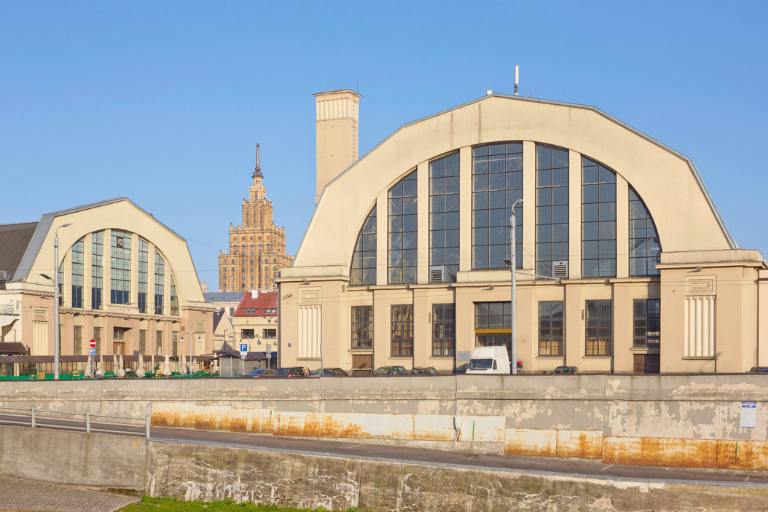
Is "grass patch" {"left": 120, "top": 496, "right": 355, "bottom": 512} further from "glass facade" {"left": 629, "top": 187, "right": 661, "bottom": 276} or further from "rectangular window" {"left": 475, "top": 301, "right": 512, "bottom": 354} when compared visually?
"glass facade" {"left": 629, "top": 187, "right": 661, "bottom": 276}

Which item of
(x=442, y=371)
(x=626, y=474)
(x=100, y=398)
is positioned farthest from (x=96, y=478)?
(x=442, y=371)

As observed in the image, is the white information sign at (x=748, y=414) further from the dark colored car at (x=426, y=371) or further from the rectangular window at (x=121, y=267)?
the rectangular window at (x=121, y=267)

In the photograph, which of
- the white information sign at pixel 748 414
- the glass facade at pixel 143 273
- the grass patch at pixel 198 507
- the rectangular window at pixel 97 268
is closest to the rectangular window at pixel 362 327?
the rectangular window at pixel 97 268

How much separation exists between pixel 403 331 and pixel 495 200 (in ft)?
35.1

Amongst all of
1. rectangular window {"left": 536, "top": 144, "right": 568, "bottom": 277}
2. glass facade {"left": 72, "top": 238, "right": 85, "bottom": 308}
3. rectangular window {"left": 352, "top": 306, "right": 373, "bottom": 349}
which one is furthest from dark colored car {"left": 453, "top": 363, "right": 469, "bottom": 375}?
glass facade {"left": 72, "top": 238, "right": 85, "bottom": 308}

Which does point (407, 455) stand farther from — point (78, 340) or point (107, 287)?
point (107, 287)

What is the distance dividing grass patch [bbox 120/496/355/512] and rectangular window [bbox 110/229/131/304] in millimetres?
57036

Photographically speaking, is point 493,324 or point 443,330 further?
point 443,330

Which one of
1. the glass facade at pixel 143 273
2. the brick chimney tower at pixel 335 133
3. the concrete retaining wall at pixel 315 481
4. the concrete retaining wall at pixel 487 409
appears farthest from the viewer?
the glass facade at pixel 143 273

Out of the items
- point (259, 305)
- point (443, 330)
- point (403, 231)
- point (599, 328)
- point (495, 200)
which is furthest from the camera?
point (259, 305)

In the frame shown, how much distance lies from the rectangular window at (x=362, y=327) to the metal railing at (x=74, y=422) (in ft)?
85.3

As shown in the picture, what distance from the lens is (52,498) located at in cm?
3719

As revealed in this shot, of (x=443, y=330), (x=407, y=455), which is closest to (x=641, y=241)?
(x=443, y=330)

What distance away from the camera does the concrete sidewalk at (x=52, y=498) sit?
119ft
